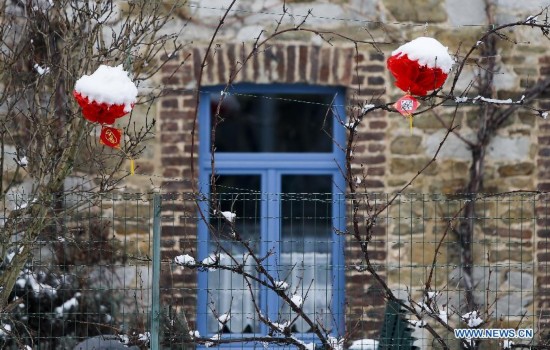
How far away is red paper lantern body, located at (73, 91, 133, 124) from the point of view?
233 inches

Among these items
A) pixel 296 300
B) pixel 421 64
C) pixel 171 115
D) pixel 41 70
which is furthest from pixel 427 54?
pixel 171 115

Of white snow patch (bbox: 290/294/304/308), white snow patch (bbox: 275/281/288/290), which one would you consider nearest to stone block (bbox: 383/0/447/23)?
white snow patch (bbox: 290/294/304/308)

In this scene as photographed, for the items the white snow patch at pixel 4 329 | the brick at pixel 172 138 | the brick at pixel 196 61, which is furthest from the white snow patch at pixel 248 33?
the white snow patch at pixel 4 329

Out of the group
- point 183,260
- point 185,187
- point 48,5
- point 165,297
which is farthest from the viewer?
point 185,187

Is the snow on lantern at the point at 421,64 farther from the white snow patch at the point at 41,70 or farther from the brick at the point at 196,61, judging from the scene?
the brick at the point at 196,61

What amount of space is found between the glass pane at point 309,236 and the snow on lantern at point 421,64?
4.93 ft

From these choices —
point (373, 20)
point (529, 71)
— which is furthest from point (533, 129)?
point (373, 20)

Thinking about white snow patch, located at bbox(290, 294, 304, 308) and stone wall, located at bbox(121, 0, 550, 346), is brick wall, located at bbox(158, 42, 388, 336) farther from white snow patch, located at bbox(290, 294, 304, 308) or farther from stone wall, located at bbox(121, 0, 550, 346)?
white snow patch, located at bbox(290, 294, 304, 308)

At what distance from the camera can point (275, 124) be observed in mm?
8484

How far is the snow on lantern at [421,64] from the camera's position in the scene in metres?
6.16

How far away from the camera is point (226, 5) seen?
831cm

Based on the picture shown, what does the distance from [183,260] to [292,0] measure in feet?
8.49

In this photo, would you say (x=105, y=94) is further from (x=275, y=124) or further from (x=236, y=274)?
(x=275, y=124)

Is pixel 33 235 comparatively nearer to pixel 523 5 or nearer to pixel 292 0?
pixel 292 0
